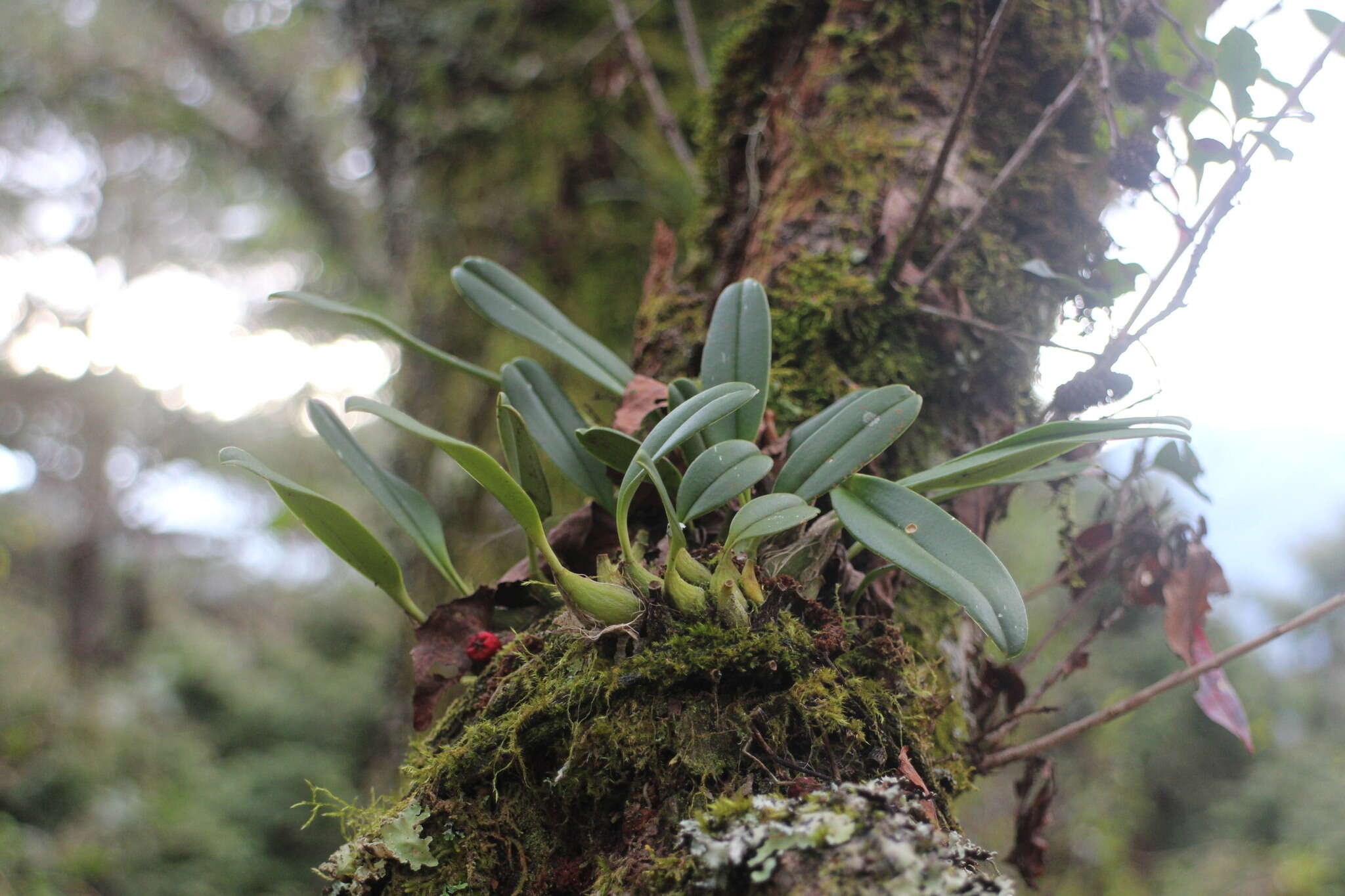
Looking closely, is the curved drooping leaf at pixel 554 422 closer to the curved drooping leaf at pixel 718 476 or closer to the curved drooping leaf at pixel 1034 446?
the curved drooping leaf at pixel 718 476

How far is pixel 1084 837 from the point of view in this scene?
4.04 m

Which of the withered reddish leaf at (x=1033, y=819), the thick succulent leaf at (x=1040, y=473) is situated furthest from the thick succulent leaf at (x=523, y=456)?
the withered reddish leaf at (x=1033, y=819)

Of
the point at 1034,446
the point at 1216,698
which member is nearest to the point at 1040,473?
the point at 1034,446

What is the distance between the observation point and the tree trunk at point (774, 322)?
660 millimetres

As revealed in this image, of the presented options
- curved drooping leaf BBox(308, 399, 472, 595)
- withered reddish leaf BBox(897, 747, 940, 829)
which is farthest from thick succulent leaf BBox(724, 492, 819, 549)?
curved drooping leaf BBox(308, 399, 472, 595)

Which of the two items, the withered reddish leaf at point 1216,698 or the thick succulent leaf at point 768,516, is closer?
the thick succulent leaf at point 768,516

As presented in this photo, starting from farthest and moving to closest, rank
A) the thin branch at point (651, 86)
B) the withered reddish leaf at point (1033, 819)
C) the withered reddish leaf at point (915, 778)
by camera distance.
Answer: the thin branch at point (651, 86)
the withered reddish leaf at point (1033, 819)
the withered reddish leaf at point (915, 778)

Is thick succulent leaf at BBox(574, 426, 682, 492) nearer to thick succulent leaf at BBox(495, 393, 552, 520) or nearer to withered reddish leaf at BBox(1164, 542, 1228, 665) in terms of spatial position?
thick succulent leaf at BBox(495, 393, 552, 520)

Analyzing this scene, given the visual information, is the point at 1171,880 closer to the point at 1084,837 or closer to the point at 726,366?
the point at 1084,837

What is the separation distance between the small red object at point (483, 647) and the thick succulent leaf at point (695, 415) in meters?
0.35

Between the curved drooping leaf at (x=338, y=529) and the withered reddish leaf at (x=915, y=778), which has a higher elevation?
the curved drooping leaf at (x=338, y=529)

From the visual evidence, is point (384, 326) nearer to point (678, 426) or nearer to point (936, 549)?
point (678, 426)

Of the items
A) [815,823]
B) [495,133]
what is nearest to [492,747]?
[815,823]

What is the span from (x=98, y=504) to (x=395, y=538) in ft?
29.6
